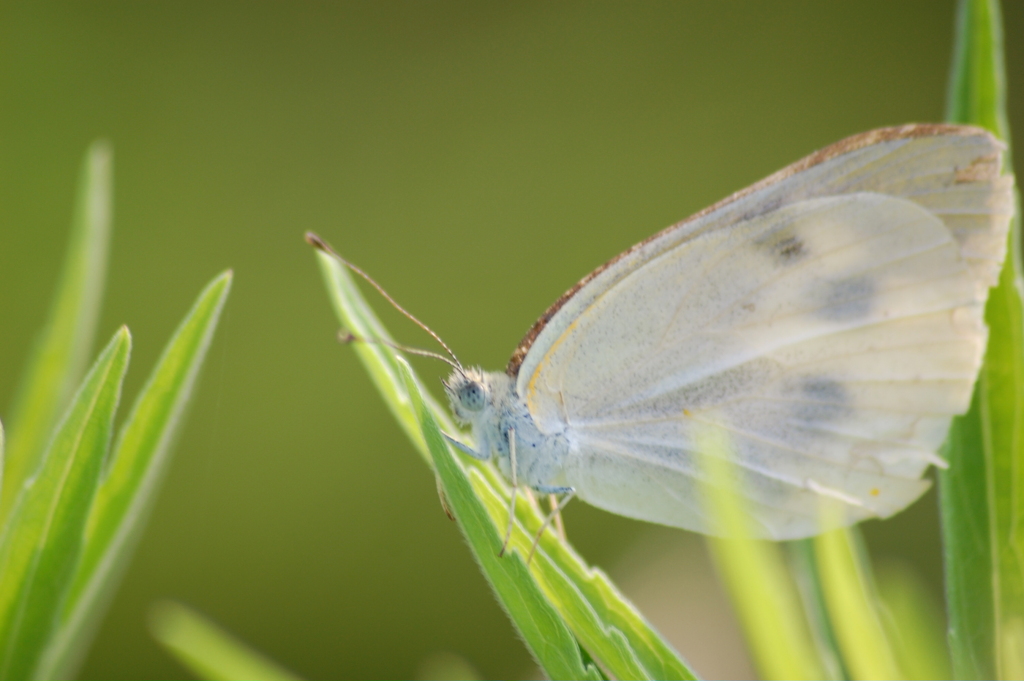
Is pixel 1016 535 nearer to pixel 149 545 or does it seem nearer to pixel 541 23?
pixel 149 545

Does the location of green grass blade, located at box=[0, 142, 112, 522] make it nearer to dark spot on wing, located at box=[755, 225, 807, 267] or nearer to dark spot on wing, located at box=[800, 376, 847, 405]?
dark spot on wing, located at box=[755, 225, 807, 267]

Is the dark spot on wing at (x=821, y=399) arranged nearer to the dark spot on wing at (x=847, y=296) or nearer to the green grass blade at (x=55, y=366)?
the dark spot on wing at (x=847, y=296)

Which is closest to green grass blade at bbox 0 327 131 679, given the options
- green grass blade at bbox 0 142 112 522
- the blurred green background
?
green grass blade at bbox 0 142 112 522

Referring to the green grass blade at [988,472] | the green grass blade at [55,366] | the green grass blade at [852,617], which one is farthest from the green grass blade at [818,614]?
the green grass blade at [55,366]

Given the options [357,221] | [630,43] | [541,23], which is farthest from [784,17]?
[357,221]

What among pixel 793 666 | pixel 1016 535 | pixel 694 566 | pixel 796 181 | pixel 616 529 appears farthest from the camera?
pixel 616 529

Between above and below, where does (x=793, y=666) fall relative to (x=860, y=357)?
above
